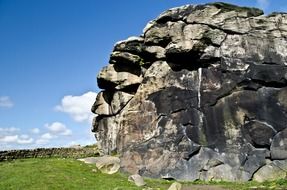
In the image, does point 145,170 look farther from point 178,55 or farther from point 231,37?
point 231,37

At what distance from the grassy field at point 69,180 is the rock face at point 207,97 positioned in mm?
2247

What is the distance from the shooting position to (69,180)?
2402cm

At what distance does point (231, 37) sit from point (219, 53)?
158 centimetres

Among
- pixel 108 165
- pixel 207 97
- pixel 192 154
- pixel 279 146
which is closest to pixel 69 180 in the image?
pixel 108 165

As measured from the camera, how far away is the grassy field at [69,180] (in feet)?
73.4

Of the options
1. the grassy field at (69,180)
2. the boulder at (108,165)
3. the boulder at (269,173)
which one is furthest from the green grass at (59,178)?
the boulder at (269,173)

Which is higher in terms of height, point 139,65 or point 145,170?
point 139,65

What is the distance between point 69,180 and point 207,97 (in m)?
11.6

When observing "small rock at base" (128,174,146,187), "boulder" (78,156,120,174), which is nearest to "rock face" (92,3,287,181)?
"boulder" (78,156,120,174)

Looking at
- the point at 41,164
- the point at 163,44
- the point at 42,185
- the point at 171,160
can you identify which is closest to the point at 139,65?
the point at 163,44

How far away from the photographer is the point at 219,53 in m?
29.6

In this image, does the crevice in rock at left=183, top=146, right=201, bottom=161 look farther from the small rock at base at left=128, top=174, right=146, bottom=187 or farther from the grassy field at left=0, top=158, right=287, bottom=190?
the small rock at base at left=128, top=174, right=146, bottom=187

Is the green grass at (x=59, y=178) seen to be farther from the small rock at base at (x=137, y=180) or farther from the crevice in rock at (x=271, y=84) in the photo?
the crevice in rock at (x=271, y=84)

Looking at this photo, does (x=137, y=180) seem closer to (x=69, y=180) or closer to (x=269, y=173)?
(x=69, y=180)
